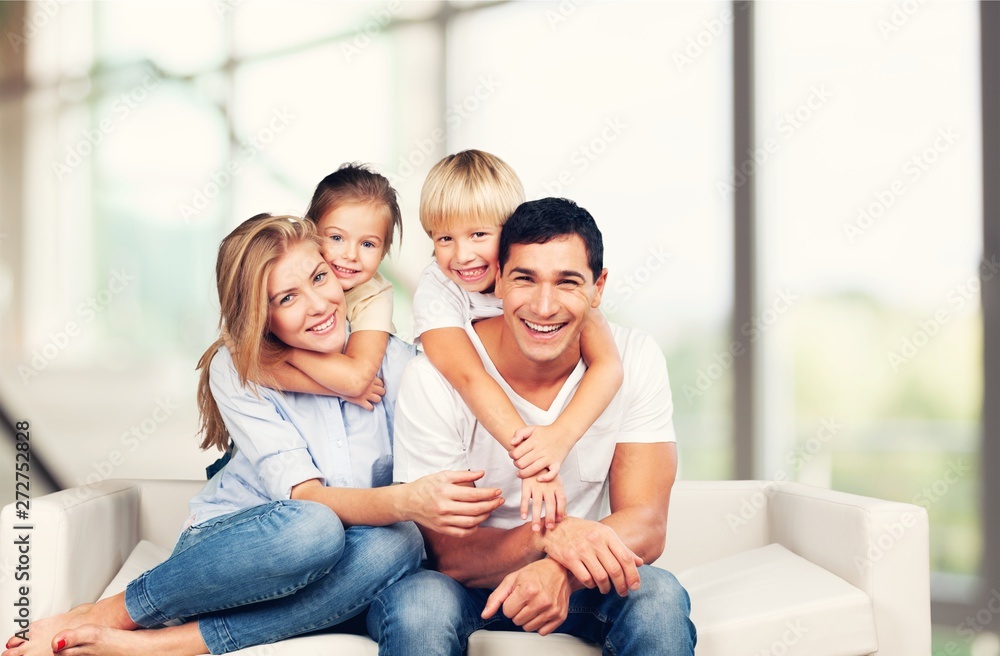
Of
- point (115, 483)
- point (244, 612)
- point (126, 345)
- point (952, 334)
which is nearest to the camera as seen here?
point (244, 612)

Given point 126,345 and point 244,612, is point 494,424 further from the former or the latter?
point 126,345

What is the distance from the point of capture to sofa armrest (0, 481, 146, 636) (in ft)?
5.80

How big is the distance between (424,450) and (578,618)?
0.40m

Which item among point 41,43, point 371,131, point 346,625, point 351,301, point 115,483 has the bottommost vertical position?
point 346,625

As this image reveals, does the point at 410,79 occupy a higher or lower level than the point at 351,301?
higher

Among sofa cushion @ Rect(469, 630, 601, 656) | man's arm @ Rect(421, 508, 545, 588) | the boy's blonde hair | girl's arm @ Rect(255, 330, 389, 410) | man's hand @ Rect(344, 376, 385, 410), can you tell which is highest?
the boy's blonde hair

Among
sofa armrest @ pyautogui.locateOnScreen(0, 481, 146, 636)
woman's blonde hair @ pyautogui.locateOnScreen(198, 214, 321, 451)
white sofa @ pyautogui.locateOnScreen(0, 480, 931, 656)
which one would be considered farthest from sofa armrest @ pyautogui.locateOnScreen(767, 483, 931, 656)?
sofa armrest @ pyautogui.locateOnScreen(0, 481, 146, 636)

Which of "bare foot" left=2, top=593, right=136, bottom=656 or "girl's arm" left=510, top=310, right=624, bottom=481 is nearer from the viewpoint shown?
"girl's arm" left=510, top=310, right=624, bottom=481

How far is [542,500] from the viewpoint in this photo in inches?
59.7

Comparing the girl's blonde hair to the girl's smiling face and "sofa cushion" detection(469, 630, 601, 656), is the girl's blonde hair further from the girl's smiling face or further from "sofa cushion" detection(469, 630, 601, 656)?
"sofa cushion" detection(469, 630, 601, 656)

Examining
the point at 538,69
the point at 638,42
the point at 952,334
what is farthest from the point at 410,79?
the point at 952,334

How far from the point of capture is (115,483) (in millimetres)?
2172

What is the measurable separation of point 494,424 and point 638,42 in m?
2.16

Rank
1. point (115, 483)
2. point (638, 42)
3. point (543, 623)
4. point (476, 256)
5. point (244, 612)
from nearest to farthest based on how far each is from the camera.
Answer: point (543, 623) → point (244, 612) → point (476, 256) → point (115, 483) → point (638, 42)
